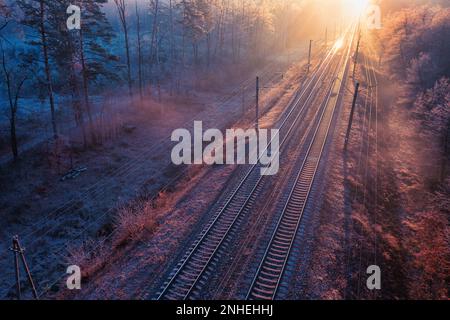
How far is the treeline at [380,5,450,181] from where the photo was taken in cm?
2588

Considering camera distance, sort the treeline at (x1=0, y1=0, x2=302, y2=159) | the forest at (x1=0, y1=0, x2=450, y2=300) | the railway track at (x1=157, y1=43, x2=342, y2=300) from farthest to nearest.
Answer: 1. the treeline at (x1=0, y1=0, x2=302, y2=159)
2. the forest at (x1=0, y1=0, x2=450, y2=300)
3. the railway track at (x1=157, y1=43, x2=342, y2=300)

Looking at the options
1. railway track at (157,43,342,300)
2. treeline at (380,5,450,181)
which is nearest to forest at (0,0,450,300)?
railway track at (157,43,342,300)

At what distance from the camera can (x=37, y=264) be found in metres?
15.1

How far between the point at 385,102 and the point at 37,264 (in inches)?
1604

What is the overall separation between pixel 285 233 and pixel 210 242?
3.94 m

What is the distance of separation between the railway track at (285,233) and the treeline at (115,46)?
56.4 ft

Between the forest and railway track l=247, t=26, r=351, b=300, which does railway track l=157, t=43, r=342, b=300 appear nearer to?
the forest

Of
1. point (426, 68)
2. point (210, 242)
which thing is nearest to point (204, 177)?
point (210, 242)

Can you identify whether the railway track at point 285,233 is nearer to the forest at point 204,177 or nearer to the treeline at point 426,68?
the forest at point 204,177

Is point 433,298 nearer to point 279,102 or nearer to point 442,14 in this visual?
point 279,102

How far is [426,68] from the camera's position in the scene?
39.1 metres

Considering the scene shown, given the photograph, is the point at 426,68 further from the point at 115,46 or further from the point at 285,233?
the point at 115,46

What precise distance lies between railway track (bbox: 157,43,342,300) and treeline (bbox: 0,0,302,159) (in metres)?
14.0

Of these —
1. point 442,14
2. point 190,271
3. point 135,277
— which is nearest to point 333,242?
point 190,271
